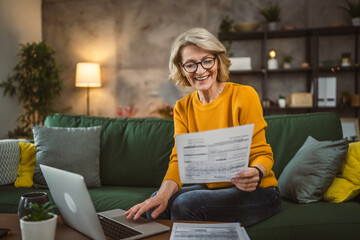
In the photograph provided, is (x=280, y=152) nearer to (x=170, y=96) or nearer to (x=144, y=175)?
(x=144, y=175)

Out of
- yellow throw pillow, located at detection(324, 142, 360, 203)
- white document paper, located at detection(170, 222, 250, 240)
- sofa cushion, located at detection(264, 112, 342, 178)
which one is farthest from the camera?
sofa cushion, located at detection(264, 112, 342, 178)

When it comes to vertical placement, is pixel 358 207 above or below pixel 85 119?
below

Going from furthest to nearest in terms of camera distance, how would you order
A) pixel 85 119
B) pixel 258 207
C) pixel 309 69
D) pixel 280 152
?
pixel 309 69
pixel 85 119
pixel 280 152
pixel 258 207

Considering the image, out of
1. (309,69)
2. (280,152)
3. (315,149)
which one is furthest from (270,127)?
(309,69)

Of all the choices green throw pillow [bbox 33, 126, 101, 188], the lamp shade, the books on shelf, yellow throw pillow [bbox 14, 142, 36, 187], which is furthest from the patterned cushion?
the books on shelf

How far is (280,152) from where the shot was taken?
1.90 m

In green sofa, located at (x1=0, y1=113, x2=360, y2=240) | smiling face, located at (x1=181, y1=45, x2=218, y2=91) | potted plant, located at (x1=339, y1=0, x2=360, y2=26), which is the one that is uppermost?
potted plant, located at (x1=339, y1=0, x2=360, y2=26)

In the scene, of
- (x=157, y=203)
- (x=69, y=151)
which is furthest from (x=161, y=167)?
(x=157, y=203)

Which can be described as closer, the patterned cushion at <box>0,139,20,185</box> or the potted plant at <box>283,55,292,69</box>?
the patterned cushion at <box>0,139,20,185</box>

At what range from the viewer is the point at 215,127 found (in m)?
1.45

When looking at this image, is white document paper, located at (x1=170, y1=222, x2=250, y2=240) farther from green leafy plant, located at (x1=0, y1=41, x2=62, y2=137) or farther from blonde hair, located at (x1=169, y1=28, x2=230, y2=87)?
green leafy plant, located at (x1=0, y1=41, x2=62, y2=137)

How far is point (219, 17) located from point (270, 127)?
107 inches

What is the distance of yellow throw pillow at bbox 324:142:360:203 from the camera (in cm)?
158

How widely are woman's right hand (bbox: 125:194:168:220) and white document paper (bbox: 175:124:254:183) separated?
18 cm
